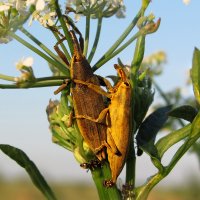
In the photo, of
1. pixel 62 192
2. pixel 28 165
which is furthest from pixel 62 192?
pixel 28 165

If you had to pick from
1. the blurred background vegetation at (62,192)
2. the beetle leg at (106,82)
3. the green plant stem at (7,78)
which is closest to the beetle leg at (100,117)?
the beetle leg at (106,82)

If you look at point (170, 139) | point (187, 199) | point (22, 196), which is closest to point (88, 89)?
point (170, 139)

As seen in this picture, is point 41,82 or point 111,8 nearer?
point 41,82

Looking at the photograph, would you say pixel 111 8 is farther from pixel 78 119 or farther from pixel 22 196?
pixel 22 196

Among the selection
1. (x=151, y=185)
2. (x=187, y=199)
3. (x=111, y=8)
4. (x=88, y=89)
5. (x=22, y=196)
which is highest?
(x=22, y=196)

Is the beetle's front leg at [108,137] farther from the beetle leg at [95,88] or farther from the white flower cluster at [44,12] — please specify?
the white flower cluster at [44,12]

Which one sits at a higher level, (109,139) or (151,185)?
(109,139)

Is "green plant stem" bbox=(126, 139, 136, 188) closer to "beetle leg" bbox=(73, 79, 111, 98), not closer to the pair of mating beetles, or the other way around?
the pair of mating beetles
